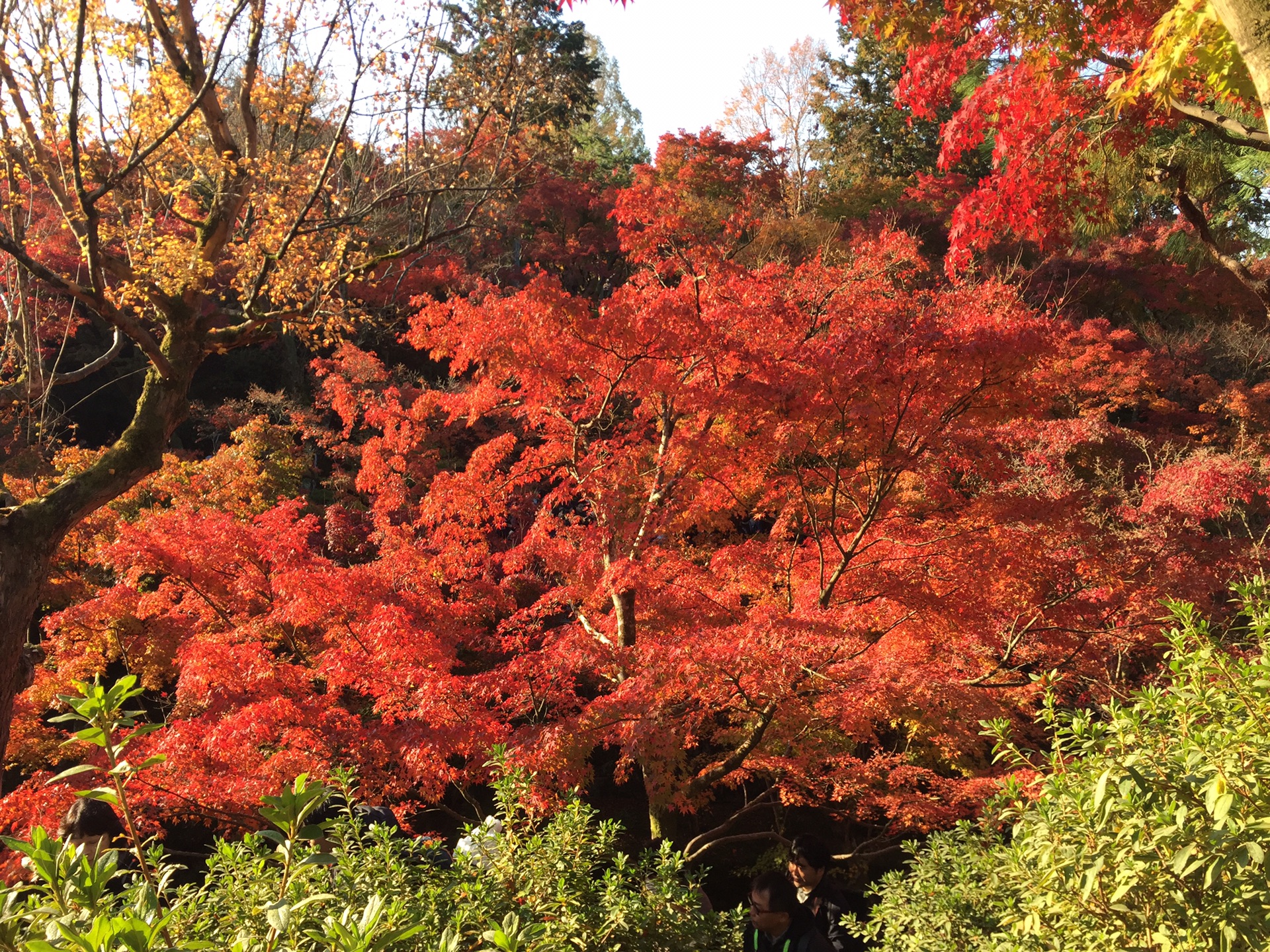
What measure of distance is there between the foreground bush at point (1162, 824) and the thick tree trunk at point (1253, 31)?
1556 mm

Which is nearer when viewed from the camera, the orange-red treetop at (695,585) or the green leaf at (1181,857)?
the green leaf at (1181,857)

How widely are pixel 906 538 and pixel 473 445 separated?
30.7ft

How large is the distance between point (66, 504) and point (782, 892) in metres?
4.42

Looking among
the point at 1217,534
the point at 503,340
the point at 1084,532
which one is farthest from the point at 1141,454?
the point at 503,340

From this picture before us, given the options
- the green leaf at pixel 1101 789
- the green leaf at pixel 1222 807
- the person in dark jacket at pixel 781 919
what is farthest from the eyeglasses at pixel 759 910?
the green leaf at pixel 1222 807

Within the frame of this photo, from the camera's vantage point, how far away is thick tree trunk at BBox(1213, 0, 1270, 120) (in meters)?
2.33

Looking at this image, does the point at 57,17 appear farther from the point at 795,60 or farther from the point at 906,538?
the point at 795,60

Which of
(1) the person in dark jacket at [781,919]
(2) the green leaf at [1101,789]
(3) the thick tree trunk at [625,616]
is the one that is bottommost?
(1) the person in dark jacket at [781,919]

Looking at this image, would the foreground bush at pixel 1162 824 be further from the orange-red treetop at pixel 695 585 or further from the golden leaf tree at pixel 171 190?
the golden leaf tree at pixel 171 190

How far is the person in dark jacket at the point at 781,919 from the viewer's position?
3.16m

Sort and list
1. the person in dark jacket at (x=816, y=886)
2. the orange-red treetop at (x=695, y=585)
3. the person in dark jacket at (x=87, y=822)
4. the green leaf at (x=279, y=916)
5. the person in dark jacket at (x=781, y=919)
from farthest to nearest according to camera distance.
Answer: the orange-red treetop at (x=695, y=585)
the person in dark jacket at (x=816, y=886)
the person in dark jacket at (x=781, y=919)
the person in dark jacket at (x=87, y=822)
the green leaf at (x=279, y=916)

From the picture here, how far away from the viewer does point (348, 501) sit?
12453 millimetres

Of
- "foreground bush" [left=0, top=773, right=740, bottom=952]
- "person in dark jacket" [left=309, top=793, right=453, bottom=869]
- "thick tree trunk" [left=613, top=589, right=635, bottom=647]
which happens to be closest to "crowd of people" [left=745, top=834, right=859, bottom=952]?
"foreground bush" [left=0, top=773, right=740, bottom=952]

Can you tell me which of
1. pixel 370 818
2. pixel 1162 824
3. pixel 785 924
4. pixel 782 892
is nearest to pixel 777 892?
pixel 782 892
